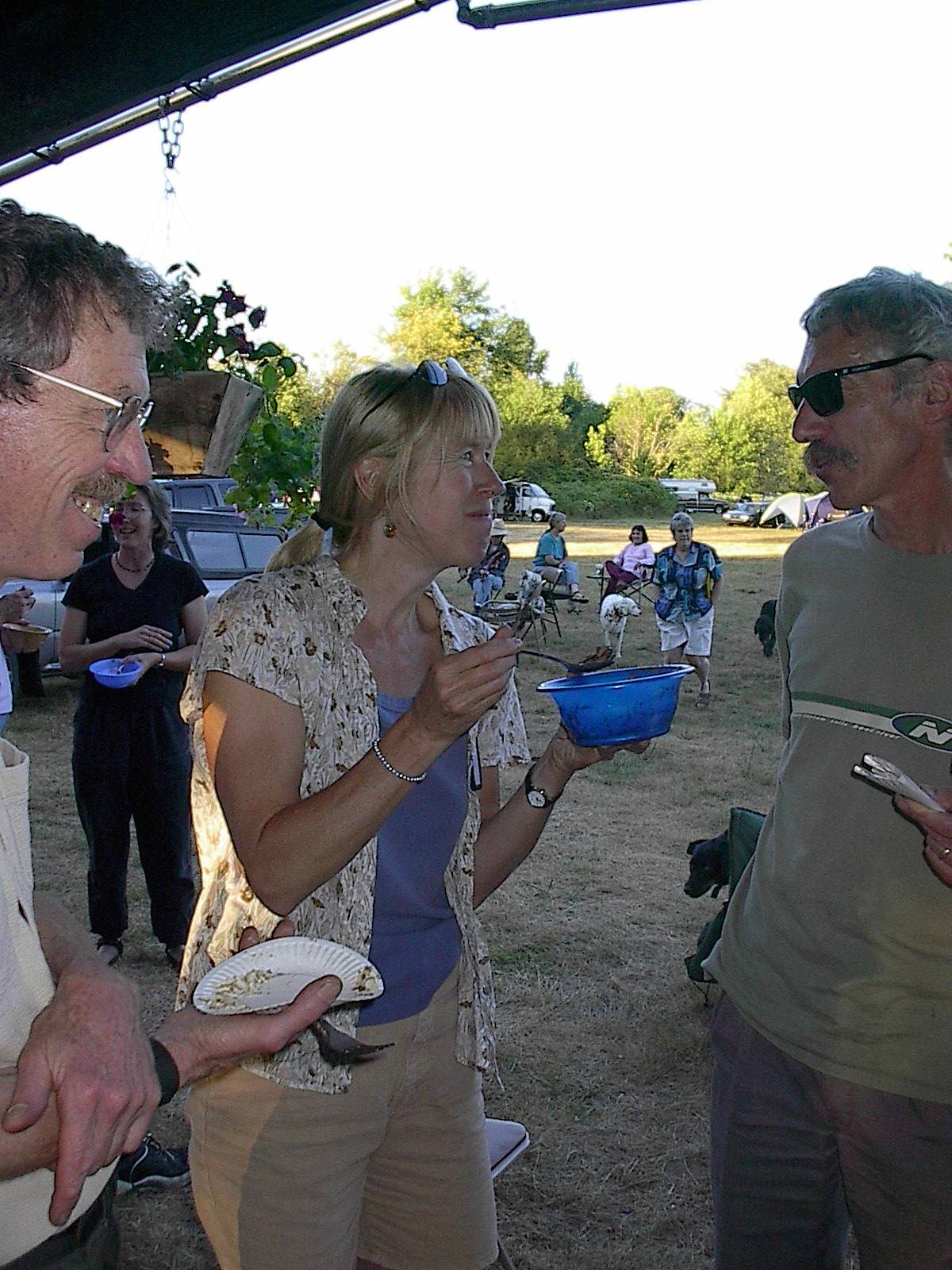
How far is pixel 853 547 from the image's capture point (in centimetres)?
201

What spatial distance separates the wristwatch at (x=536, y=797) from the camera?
6.63 feet

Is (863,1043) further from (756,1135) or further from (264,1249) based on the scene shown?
(264,1249)

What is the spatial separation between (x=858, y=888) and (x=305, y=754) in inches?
40.6

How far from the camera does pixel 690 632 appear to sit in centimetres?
1077

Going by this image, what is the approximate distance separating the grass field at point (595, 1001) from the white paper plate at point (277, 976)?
685mm

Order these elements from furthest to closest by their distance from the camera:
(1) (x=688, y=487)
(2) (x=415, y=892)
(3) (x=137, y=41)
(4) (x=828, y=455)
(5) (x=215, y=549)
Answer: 1. (1) (x=688, y=487)
2. (5) (x=215, y=549)
3. (3) (x=137, y=41)
4. (4) (x=828, y=455)
5. (2) (x=415, y=892)

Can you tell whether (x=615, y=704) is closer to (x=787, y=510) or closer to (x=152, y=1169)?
(x=152, y=1169)

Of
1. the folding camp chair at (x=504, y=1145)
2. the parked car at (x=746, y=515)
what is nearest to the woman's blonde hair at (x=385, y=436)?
the folding camp chair at (x=504, y=1145)

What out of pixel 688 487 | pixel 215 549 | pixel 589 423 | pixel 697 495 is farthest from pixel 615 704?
→ pixel 589 423

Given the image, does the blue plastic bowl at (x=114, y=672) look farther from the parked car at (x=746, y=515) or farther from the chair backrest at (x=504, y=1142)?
the parked car at (x=746, y=515)

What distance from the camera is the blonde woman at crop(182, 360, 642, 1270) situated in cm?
157

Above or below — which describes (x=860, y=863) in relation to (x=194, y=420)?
below

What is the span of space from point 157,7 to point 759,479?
50.3 m

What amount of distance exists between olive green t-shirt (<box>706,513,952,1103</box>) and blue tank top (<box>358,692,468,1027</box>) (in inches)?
24.8
